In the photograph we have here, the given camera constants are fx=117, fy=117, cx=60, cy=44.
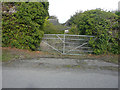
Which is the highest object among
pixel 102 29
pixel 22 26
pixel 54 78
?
pixel 22 26

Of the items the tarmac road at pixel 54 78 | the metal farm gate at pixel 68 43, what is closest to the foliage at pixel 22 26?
the metal farm gate at pixel 68 43

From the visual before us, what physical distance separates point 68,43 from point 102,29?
9.17 feet

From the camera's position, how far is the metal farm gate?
30.6 ft

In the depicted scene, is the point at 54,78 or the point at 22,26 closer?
the point at 54,78

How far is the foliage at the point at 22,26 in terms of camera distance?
8883mm

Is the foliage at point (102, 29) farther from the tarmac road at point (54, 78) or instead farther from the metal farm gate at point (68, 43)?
the tarmac road at point (54, 78)

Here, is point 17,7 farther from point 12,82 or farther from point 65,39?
point 12,82

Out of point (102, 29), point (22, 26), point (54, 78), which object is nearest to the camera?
point (54, 78)

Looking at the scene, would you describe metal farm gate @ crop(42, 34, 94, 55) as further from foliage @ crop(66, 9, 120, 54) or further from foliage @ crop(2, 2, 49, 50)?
foliage @ crop(2, 2, 49, 50)

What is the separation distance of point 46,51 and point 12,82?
5.33 m

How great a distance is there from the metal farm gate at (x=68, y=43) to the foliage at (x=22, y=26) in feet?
3.25

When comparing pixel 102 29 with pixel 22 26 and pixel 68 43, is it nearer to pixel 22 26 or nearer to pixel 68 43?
pixel 68 43

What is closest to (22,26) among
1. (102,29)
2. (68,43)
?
(68,43)

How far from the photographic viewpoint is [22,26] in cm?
900
